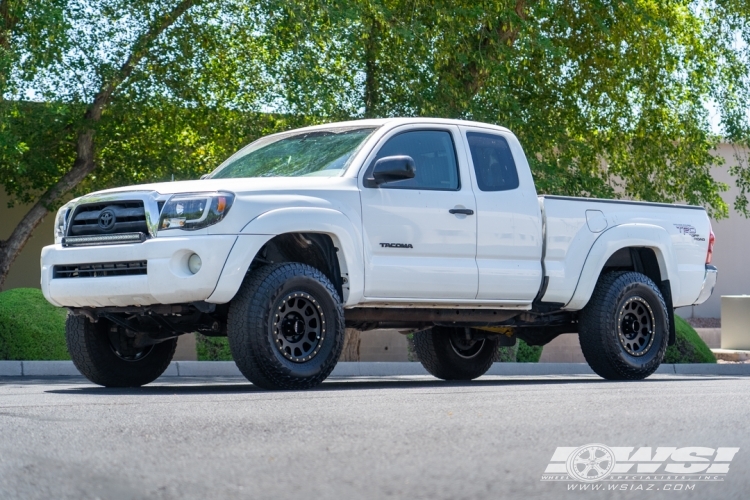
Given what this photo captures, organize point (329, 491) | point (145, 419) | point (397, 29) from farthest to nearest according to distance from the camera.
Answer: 1. point (397, 29)
2. point (145, 419)
3. point (329, 491)

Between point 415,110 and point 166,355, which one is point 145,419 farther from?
point 415,110

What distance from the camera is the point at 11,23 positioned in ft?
56.7

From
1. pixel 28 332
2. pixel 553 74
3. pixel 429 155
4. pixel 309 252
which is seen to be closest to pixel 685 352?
pixel 553 74

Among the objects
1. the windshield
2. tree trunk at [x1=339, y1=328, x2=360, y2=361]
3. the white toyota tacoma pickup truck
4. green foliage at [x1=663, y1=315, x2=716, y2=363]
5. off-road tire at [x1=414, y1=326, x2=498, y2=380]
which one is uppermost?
the windshield

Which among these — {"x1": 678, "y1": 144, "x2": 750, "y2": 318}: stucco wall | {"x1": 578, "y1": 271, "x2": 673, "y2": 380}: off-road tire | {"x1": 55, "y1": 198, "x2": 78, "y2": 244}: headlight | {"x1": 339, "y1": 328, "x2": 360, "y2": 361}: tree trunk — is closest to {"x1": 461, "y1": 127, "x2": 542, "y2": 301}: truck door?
{"x1": 578, "y1": 271, "x2": 673, "y2": 380}: off-road tire

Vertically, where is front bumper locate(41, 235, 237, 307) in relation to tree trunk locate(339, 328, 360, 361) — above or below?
above

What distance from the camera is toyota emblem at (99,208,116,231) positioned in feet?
29.0

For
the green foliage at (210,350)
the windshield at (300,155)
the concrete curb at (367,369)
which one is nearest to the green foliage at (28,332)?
the concrete curb at (367,369)

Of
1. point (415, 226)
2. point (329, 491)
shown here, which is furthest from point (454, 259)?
point (329, 491)

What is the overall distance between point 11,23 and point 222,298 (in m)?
10.3

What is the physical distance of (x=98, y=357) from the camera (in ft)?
31.7

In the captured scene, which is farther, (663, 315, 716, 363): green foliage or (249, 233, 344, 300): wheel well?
(663, 315, 716, 363): green foliage

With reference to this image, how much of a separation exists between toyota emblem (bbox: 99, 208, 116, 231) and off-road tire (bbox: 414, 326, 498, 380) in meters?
3.96

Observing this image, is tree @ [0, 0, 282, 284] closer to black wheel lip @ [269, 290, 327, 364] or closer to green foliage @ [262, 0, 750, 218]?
green foliage @ [262, 0, 750, 218]
